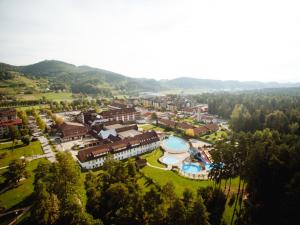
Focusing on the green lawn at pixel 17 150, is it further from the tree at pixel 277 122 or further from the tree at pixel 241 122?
the tree at pixel 277 122

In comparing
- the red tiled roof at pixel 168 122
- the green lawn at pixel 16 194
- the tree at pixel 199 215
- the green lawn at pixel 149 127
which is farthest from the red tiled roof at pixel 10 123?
the tree at pixel 199 215

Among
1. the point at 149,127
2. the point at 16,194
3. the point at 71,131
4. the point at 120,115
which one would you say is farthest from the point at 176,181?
the point at 120,115

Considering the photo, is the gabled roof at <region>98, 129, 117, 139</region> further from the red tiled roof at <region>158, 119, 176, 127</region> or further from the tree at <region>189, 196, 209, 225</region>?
the tree at <region>189, 196, 209, 225</region>

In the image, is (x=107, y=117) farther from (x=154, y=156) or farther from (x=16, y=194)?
(x=16, y=194)

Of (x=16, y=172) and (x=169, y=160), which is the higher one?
(x=16, y=172)

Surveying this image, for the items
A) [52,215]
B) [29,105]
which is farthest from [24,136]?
[29,105]

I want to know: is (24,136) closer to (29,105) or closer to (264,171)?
(264,171)
